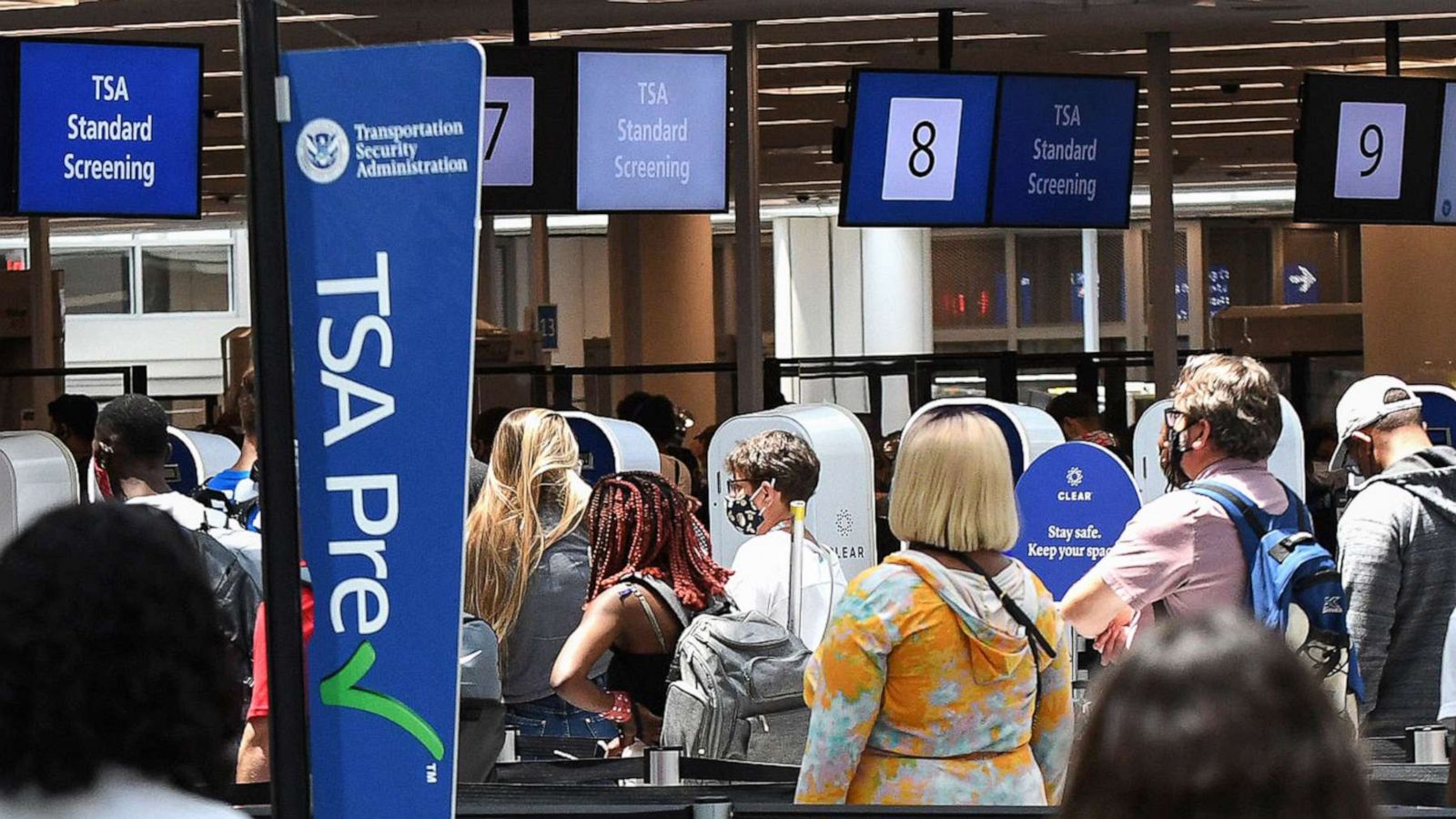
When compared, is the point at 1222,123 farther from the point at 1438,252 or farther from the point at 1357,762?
the point at 1357,762

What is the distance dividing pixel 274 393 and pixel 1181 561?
2.06 metres

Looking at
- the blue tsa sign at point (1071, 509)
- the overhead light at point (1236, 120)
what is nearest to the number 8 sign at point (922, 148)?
the blue tsa sign at point (1071, 509)

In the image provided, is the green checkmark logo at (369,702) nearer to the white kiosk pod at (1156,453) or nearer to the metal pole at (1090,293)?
the white kiosk pod at (1156,453)

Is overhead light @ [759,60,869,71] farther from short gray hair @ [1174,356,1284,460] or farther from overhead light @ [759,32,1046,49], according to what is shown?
short gray hair @ [1174,356,1284,460]

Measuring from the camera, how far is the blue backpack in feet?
11.9

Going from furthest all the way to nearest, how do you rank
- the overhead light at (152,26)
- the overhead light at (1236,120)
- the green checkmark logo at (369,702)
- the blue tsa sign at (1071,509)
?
the overhead light at (1236,120) < the overhead light at (152,26) < the blue tsa sign at (1071,509) < the green checkmark logo at (369,702)

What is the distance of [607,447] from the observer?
6547mm

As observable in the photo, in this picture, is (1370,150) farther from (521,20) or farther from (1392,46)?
(521,20)

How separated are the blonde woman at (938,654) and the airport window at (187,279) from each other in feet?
92.8

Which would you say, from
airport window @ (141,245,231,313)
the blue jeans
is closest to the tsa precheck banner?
the blue jeans

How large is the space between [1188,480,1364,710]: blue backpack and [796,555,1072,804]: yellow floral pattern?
0.84m

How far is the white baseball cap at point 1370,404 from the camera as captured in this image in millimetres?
4312

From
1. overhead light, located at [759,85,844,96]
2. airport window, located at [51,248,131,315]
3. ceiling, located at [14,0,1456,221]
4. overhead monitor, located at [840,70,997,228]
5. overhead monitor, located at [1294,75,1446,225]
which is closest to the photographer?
overhead monitor, located at [840,70,997,228]

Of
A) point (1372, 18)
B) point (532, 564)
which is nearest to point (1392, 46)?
point (1372, 18)
